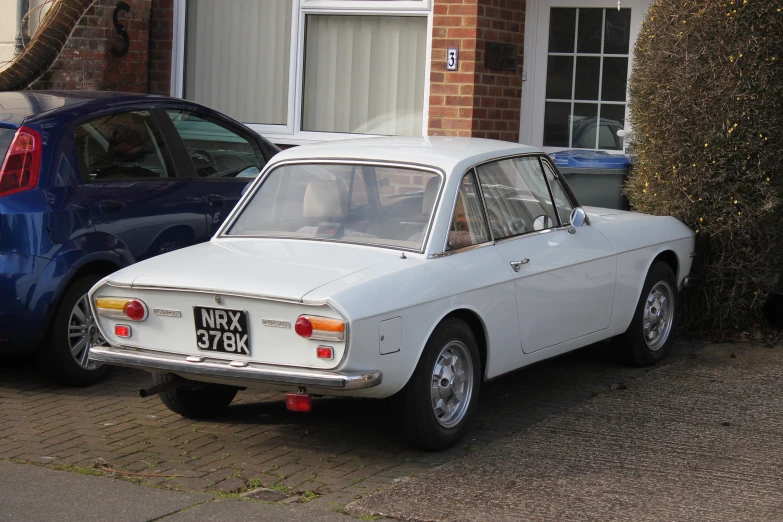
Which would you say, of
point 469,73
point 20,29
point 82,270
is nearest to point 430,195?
point 82,270

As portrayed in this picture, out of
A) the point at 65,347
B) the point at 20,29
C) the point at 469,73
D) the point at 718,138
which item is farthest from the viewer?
the point at 20,29

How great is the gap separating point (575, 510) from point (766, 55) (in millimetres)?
4330

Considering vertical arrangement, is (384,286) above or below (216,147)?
below

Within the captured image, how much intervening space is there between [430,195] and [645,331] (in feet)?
7.49

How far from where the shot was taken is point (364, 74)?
11.2 m

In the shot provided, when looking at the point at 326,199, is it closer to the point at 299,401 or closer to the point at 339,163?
the point at 339,163

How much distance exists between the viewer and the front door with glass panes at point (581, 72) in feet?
34.7

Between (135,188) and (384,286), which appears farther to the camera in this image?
(135,188)

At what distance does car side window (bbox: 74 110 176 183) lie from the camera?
278 inches

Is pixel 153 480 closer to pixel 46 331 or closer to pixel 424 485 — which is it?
pixel 424 485

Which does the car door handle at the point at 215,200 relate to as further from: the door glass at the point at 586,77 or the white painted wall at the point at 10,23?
the white painted wall at the point at 10,23

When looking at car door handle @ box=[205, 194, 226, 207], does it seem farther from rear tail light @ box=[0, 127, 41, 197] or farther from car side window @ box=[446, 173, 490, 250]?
car side window @ box=[446, 173, 490, 250]

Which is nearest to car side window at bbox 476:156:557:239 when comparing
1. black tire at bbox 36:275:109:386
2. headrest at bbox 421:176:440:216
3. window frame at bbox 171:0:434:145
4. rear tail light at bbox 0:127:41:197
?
headrest at bbox 421:176:440:216

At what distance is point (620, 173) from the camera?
9141 millimetres
